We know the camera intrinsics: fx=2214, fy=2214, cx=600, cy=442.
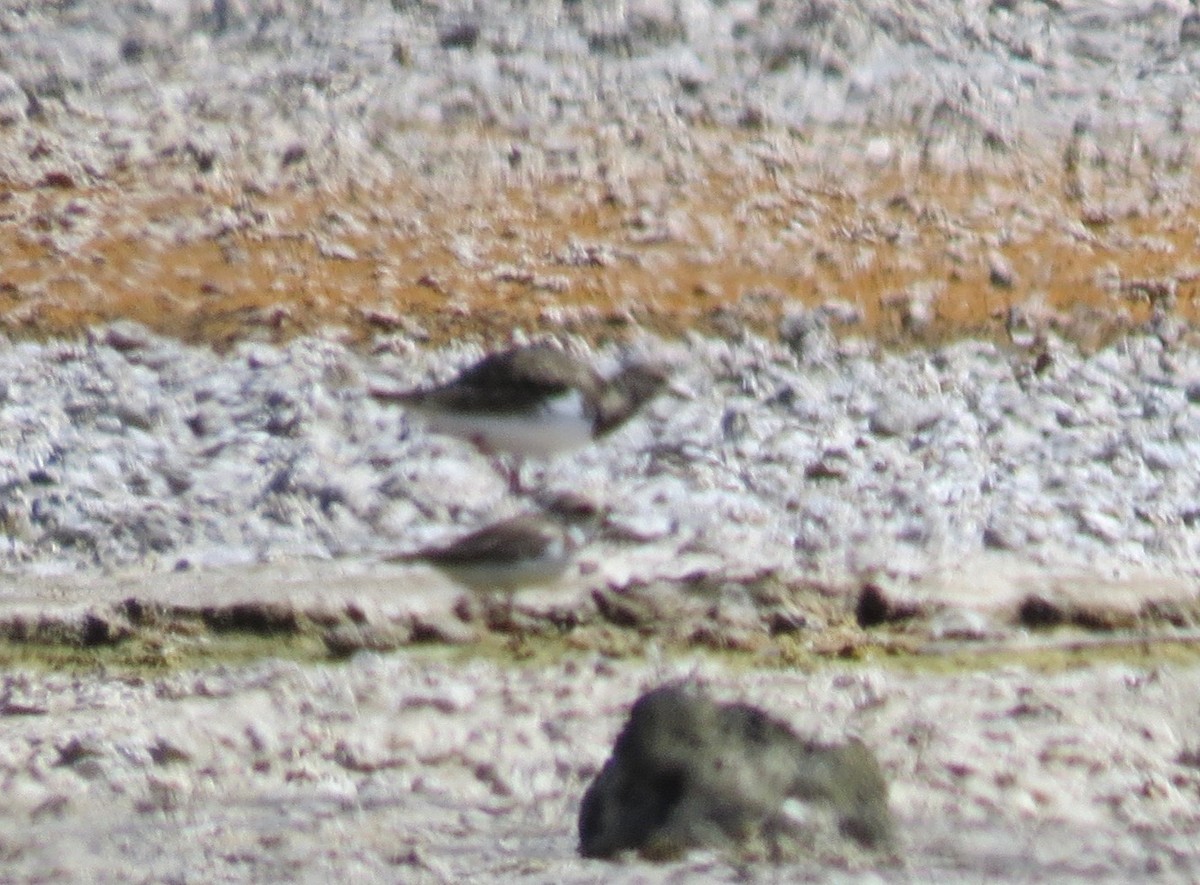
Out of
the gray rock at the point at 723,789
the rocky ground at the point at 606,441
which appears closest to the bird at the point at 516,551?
the rocky ground at the point at 606,441

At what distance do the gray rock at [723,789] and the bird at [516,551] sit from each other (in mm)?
236

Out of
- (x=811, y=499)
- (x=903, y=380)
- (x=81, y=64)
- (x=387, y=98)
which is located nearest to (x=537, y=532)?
(x=811, y=499)

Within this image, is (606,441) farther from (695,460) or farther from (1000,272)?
(1000,272)

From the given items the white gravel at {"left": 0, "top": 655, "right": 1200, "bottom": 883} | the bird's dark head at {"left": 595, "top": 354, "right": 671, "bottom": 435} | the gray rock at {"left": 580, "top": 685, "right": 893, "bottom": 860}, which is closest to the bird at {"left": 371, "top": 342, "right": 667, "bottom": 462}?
the bird's dark head at {"left": 595, "top": 354, "right": 671, "bottom": 435}

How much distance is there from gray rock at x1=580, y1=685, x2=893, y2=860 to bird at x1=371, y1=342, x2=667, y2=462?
32 centimetres

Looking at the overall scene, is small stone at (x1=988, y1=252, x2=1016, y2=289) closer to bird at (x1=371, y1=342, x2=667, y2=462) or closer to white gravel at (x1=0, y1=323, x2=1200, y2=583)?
white gravel at (x1=0, y1=323, x2=1200, y2=583)

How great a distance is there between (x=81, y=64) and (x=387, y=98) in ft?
0.72

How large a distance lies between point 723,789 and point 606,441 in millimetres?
437

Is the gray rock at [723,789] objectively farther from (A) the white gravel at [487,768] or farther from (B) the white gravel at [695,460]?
(B) the white gravel at [695,460]

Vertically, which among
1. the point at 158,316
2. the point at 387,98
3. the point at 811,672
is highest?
the point at 387,98

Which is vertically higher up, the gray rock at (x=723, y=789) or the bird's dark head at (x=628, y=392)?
the bird's dark head at (x=628, y=392)

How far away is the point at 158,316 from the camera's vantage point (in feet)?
4.51

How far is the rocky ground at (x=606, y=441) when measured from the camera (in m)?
1.05

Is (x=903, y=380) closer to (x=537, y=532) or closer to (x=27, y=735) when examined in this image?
(x=537, y=532)
